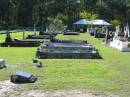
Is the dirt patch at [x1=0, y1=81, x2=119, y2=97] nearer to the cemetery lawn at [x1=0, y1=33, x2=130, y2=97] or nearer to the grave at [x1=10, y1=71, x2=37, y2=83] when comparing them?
the cemetery lawn at [x1=0, y1=33, x2=130, y2=97]

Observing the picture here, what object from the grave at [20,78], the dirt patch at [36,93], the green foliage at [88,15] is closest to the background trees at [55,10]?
the green foliage at [88,15]

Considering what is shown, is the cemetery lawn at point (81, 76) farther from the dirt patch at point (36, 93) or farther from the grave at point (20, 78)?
the dirt patch at point (36, 93)

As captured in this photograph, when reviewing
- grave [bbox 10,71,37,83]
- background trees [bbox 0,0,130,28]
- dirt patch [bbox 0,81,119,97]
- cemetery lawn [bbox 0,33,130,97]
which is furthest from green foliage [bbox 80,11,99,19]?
dirt patch [bbox 0,81,119,97]

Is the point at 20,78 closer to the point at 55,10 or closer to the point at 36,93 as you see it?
the point at 36,93

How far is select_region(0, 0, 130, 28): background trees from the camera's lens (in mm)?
76894

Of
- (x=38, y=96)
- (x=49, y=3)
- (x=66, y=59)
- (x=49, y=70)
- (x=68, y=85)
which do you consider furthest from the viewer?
(x=49, y=3)

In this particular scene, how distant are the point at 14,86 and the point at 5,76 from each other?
2.10 metres

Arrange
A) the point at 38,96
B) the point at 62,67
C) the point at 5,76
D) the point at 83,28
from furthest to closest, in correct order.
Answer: the point at 83,28, the point at 62,67, the point at 5,76, the point at 38,96

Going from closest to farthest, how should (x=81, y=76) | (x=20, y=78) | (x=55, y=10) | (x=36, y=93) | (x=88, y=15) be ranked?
(x=36, y=93)
(x=20, y=78)
(x=81, y=76)
(x=88, y=15)
(x=55, y=10)

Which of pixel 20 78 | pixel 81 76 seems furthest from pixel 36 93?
pixel 81 76

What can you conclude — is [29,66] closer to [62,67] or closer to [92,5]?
[62,67]

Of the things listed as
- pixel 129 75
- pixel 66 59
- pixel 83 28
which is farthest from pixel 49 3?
pixel 129 75

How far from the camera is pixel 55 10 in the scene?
86688 mm

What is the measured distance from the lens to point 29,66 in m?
16.7
